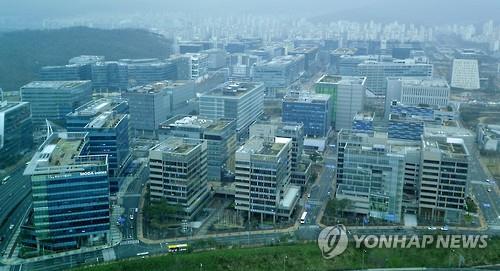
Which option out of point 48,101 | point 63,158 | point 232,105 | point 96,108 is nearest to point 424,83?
point 232,105

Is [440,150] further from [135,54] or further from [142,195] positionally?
[135,54]

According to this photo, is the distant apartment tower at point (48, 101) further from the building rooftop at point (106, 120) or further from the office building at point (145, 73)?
the office building at point (145, 73)

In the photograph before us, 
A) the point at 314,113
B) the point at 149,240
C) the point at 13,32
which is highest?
the point at 13,32

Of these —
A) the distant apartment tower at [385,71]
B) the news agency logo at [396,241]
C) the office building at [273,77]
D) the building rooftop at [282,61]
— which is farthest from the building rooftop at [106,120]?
the distant apartment tower at [385,71]

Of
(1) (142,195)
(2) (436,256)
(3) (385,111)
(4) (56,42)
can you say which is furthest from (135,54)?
(2) (436,256)

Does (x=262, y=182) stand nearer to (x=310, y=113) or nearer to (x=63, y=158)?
(x=63, y=158)

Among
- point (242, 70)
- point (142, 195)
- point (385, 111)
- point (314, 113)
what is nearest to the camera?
Answer: point (142, 195)

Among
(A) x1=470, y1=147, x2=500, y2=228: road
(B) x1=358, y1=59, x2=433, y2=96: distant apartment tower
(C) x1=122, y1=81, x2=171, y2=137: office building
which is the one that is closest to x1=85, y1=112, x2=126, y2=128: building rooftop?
(C) x1=122, y1=81, x2=171, y2=137: office building
